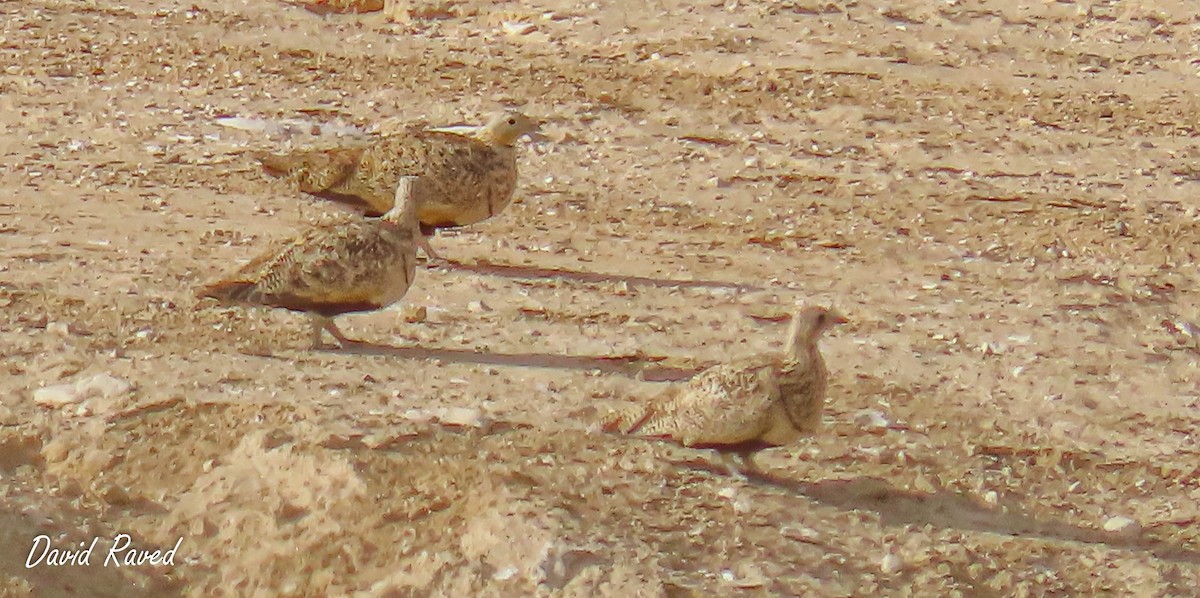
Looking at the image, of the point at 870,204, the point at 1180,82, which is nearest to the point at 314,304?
the point at 870,204

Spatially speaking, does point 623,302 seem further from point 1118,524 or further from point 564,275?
point 1118,524

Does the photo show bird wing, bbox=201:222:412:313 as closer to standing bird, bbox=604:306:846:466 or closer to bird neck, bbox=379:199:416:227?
bird neck, bbox=379:199:416:227

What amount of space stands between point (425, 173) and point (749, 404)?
2808 millimetres

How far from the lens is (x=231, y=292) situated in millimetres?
7246

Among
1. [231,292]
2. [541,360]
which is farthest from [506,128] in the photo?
[231,292]

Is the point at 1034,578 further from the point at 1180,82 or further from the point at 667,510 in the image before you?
the point at 1180,82

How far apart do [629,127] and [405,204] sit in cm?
325

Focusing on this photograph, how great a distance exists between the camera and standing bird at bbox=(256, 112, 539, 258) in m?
8.67

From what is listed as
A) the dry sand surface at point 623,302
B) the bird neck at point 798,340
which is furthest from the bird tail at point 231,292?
the bird neck at point 798,340

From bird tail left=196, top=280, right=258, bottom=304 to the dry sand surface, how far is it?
1.00ft

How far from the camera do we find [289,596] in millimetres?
6117

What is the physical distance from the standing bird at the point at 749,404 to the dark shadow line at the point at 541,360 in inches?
42.2

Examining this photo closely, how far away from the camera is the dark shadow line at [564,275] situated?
28.7ft

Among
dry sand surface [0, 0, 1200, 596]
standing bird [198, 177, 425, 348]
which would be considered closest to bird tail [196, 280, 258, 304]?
standing bird [198, 177, 425, 348]
